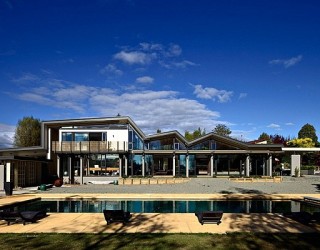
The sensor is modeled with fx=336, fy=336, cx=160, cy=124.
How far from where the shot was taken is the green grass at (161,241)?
9.75 m

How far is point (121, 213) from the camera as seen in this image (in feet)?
43.1

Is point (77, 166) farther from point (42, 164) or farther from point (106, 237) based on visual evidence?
point (106, 237)

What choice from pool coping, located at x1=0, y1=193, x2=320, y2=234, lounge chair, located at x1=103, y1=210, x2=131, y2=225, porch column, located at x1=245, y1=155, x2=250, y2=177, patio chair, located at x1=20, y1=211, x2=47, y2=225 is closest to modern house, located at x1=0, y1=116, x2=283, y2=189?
porch column, located at x1=245, y1=155, x2=250, y2=177

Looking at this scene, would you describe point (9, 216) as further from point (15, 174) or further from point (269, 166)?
point (269, 166)

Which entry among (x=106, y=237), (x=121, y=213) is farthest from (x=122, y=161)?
(x=106, y=237)

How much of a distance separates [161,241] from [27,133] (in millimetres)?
59304

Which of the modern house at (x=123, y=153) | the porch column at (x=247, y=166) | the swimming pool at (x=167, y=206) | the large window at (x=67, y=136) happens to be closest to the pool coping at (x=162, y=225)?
the swimming pool at (x=167, y=206)

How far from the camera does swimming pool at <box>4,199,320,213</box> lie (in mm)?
18062

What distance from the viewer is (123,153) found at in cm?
3469

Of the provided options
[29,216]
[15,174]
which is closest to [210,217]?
[29,216]

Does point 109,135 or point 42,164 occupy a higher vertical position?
point 109,135

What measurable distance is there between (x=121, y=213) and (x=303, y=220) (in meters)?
7.22

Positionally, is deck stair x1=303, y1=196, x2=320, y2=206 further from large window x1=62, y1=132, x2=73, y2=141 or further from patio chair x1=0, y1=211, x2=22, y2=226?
large window x1=62, y1=132, x2=73, y2=141

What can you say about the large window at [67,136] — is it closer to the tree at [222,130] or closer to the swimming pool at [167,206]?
the swimming pool at [167,206]
